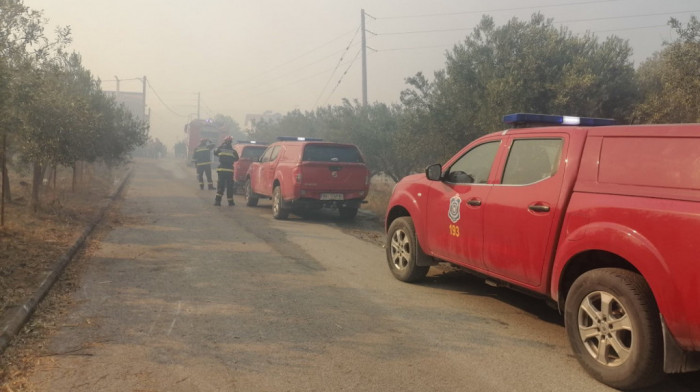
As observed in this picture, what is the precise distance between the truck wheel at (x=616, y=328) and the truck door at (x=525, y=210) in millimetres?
493

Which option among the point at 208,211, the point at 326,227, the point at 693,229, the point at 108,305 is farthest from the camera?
the point at 208,211

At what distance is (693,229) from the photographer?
328 cm

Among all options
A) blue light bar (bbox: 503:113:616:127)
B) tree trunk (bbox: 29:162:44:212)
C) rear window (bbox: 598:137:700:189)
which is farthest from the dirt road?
tree trunk (bbox: 29:162:44:212)

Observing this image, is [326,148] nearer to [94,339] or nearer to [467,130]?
[467,130]

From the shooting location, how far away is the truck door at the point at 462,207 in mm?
5430

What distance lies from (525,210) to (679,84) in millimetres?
6309

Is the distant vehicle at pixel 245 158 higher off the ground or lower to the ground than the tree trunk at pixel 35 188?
higher

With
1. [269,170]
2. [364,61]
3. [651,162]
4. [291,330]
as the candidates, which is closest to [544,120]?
[651,162]

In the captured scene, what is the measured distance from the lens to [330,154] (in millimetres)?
12508

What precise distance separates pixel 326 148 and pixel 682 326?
9.73 metres

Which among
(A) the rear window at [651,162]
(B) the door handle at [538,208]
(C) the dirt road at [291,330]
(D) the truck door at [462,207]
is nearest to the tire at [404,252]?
(C) the dirt road at [291,330]

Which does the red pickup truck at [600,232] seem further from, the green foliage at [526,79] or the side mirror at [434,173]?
the green foliage at [526,79]

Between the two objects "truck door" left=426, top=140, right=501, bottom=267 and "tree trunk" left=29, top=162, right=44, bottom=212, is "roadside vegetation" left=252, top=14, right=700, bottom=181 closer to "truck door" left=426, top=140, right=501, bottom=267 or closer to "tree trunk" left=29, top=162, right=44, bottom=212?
"truck door" left=426, top=140, right=501, bottom=267

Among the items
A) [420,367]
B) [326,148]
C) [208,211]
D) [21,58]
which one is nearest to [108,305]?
[420,367]
